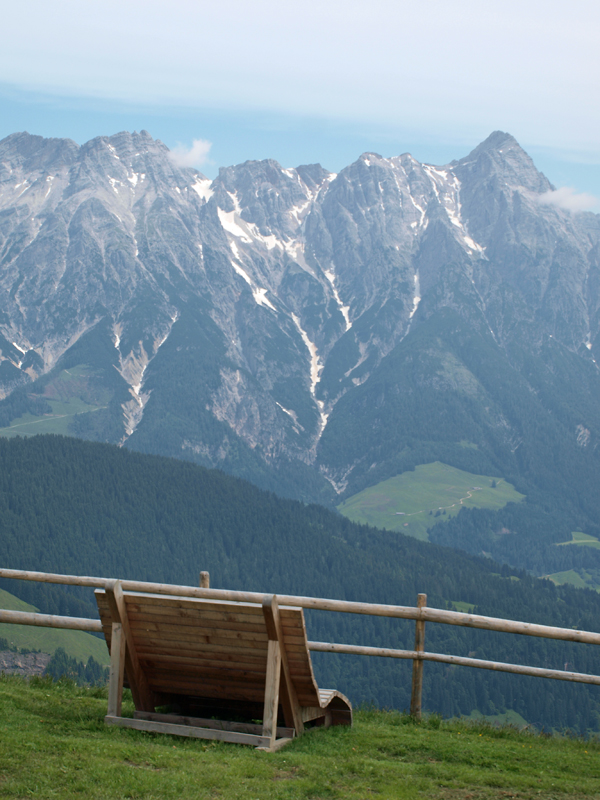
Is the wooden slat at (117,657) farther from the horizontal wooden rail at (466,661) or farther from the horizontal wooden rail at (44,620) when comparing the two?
the horizontal wooden rail at (466,661)

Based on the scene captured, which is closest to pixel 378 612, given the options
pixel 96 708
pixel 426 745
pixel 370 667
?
pixel 426 745

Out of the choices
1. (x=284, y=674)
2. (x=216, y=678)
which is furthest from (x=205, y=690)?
(x=284, y=674)

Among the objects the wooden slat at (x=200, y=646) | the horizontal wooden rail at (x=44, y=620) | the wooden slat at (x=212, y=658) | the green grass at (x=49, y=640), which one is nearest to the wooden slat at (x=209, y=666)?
the wooden slat at (x=212, y=658)

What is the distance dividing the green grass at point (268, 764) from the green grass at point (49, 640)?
147 meters


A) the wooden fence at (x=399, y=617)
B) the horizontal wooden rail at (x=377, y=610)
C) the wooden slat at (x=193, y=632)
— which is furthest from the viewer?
the wooden fence at (x=399, y=617)

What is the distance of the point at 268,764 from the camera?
38.0ft

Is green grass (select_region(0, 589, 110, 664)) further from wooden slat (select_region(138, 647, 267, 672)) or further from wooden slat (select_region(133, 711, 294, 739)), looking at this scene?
wooden slat (select_region(138, 647, 267, 672))

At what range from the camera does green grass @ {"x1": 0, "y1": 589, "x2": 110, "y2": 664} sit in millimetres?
154387

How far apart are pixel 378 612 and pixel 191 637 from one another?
173 inches

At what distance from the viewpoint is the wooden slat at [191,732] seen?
487 inches

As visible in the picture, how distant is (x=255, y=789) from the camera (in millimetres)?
10523

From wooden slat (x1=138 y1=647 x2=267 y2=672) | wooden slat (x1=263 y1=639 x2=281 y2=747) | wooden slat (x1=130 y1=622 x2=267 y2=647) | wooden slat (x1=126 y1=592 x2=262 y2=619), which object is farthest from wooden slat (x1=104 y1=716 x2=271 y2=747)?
wooden slat (x1=126 y1=592 x2=262 y2=619)

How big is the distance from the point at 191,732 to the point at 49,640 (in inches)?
6382

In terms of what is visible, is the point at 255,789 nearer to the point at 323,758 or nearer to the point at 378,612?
the point at 323,758
